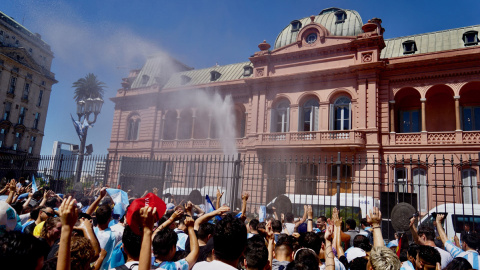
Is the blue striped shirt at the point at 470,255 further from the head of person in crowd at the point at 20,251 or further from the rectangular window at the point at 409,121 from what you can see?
the rectangular window at the point at 409,121

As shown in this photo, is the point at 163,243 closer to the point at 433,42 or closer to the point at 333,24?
the point at 333,24

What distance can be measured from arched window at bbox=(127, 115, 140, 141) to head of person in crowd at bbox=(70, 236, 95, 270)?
27.6 meters

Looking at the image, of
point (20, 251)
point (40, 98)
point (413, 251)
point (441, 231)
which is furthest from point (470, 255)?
point (40, 98)

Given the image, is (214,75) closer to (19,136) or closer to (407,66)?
(407,66)

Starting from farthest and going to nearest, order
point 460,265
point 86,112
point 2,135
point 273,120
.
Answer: point 2,135, point 273,120, point 86,112, point 460,265

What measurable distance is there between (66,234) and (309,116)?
2070 cm

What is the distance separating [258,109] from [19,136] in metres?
38.6

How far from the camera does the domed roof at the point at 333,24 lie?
21.3 metres

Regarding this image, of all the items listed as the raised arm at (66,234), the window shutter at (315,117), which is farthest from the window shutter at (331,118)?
the raised arm at (66,234)

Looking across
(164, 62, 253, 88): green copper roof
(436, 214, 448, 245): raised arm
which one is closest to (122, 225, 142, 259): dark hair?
(436, 214, 448, 245): raised arm

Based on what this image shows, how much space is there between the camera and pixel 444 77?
18.3 meters

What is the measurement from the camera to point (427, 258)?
11.9ft

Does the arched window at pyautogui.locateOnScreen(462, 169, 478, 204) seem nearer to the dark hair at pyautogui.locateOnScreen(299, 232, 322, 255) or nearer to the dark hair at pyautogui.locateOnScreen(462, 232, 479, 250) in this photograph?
the dark hair at pyautogui.locateOnScreen(462, 232, 479, 250)

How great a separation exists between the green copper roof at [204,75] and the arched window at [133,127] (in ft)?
14.3
